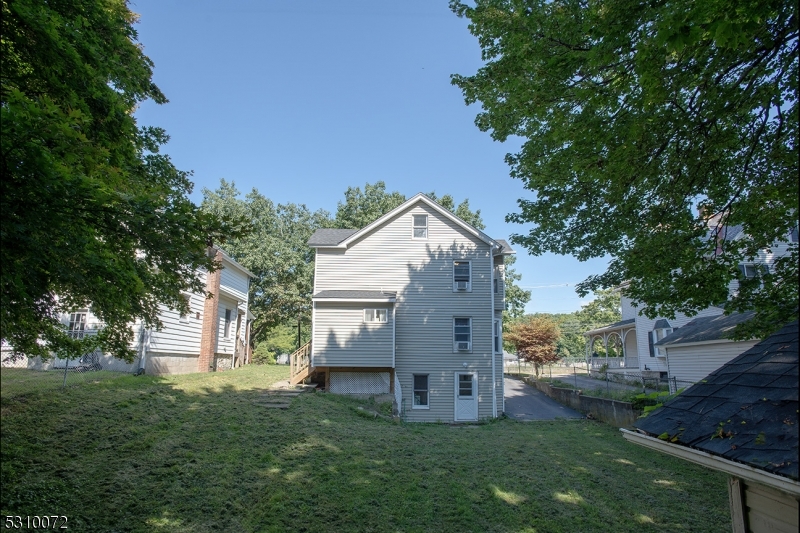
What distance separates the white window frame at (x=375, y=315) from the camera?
18938 mm

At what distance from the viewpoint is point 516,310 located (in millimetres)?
35750

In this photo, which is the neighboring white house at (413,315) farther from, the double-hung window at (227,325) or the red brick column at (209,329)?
the double-hung window at (227,325)

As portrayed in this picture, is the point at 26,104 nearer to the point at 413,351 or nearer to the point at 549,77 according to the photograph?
the point at 549,77

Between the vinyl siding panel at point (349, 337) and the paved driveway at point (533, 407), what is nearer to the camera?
the vinyl siding panel at point (349, 337)

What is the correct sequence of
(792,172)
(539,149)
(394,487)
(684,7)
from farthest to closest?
(539,149) → (394,487) → (792,172) → (684,7)

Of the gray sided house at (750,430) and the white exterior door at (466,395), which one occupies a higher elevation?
the gray sided house at (750,430)

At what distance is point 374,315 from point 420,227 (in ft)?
16.3

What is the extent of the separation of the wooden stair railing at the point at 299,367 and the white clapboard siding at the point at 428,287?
3.22 m

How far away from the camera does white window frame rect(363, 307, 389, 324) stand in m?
18.9

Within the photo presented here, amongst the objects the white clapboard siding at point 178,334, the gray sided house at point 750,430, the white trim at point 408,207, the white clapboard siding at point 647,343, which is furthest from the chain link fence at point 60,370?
the white clapboard siding at point 647,343

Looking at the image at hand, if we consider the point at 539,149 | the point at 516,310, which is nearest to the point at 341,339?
the point at 539,149

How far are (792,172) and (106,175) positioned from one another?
8760 mm

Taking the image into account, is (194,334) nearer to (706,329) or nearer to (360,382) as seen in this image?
(360,382)

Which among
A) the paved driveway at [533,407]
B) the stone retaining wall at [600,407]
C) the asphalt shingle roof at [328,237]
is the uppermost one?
the asphalt shingle roof at [328,237]
